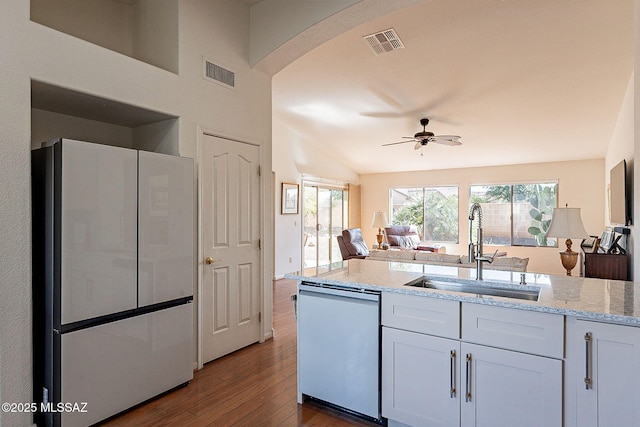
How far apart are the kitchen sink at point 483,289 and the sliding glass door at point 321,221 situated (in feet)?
16.5

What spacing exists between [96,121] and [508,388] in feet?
11.3

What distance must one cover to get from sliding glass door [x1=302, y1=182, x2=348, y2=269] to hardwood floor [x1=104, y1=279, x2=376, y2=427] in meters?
4.30

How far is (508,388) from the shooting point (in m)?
1.74

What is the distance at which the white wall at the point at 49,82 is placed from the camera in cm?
198

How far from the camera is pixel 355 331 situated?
7.16 feet

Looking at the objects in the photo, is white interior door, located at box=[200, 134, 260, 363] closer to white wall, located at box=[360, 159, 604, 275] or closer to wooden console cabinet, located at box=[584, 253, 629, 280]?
wooden console cabinet, located at box=[584, 253, 629, 280]

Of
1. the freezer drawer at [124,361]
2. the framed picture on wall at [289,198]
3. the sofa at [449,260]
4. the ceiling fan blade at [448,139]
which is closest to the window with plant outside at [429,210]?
the framed picture on wall at [289,198]

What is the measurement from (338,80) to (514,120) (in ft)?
9.80

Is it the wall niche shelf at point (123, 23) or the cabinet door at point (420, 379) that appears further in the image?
the wall niche shelf at point (123, 23)

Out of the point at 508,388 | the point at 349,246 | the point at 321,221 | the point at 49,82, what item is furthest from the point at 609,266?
the point at 321,221

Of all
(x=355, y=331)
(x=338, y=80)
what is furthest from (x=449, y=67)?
(x=355, y=331)

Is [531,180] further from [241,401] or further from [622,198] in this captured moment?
[241,401]

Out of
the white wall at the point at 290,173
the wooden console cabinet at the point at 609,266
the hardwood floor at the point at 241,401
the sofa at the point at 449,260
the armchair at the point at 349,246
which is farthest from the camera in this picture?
the armchair at the point at 349,246

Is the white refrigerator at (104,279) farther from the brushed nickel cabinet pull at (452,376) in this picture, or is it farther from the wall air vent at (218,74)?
the brushed nickel cabinet pull at (452,376)
